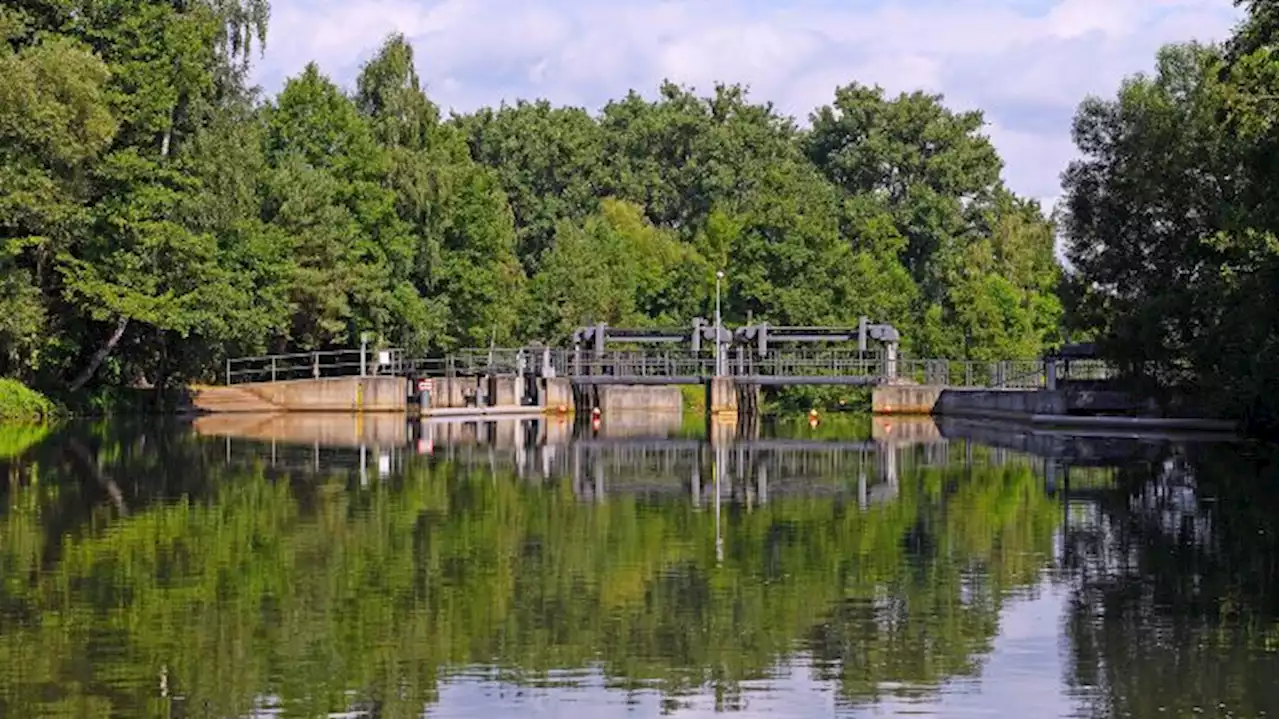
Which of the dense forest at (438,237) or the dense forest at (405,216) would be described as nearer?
the dense forest at (438,237)

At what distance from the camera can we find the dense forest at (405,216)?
2530 inches

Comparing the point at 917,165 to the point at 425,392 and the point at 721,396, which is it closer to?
the point at 721,396

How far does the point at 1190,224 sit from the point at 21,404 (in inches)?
1384

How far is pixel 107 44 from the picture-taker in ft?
216

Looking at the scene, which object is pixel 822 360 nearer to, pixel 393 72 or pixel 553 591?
pixel 393 72

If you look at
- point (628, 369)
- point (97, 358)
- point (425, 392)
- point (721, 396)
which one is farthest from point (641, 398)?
point (97, 358)

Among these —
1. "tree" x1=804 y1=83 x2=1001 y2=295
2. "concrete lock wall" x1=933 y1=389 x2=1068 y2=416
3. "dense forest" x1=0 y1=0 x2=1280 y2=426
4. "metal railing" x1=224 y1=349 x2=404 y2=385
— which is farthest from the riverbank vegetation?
"tree" x1=804 y1=83 x2=1001 y2=295

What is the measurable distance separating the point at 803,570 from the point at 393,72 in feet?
215

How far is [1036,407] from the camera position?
71.5 metres

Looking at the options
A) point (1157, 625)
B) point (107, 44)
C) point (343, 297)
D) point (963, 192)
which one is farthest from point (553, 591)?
point (963, 192)

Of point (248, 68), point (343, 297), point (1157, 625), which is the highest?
point (248, 68)

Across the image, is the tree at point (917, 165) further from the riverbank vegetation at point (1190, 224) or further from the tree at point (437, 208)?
the riverbank vegetation at point (1190, 224)

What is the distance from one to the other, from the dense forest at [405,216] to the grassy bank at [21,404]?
1.32 metres

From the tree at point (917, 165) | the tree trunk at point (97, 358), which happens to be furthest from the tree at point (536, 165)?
the tree trunk at point (97, 358)
